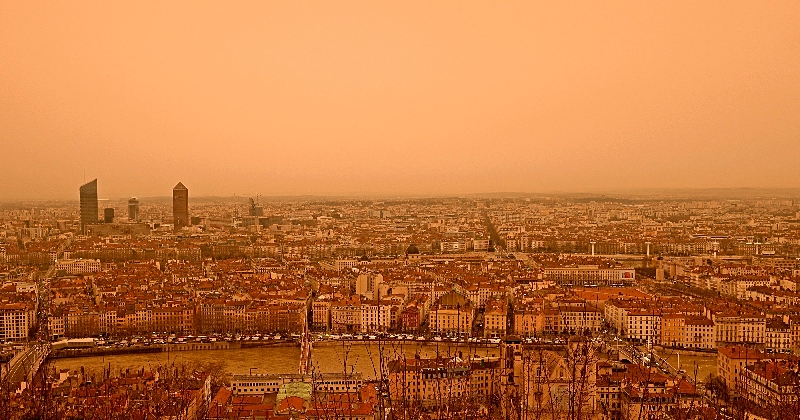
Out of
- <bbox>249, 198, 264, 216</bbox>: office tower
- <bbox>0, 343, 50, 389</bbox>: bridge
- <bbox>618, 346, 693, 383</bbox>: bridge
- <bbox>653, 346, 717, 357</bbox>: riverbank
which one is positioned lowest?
<bbox>653, 346, 717, 357</bbox>: riverbank

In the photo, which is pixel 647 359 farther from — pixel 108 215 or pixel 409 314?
pixel 108 215

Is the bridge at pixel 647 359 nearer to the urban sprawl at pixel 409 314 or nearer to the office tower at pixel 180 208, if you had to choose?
the urban sprawl at pixel 409 314

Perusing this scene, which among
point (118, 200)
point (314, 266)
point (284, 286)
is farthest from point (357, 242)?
point (284, 286)

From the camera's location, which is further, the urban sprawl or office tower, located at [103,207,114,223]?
office tower, located at [103,207,114,223]

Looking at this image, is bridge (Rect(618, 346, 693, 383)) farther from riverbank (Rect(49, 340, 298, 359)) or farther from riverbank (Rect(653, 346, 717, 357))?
riverbank (Rect(49, 340, 298, 359))

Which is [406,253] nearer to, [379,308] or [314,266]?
[314,266]

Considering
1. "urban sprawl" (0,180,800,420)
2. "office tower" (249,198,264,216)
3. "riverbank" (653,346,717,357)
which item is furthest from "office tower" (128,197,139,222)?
"riverbank" (653,346,717,357)
